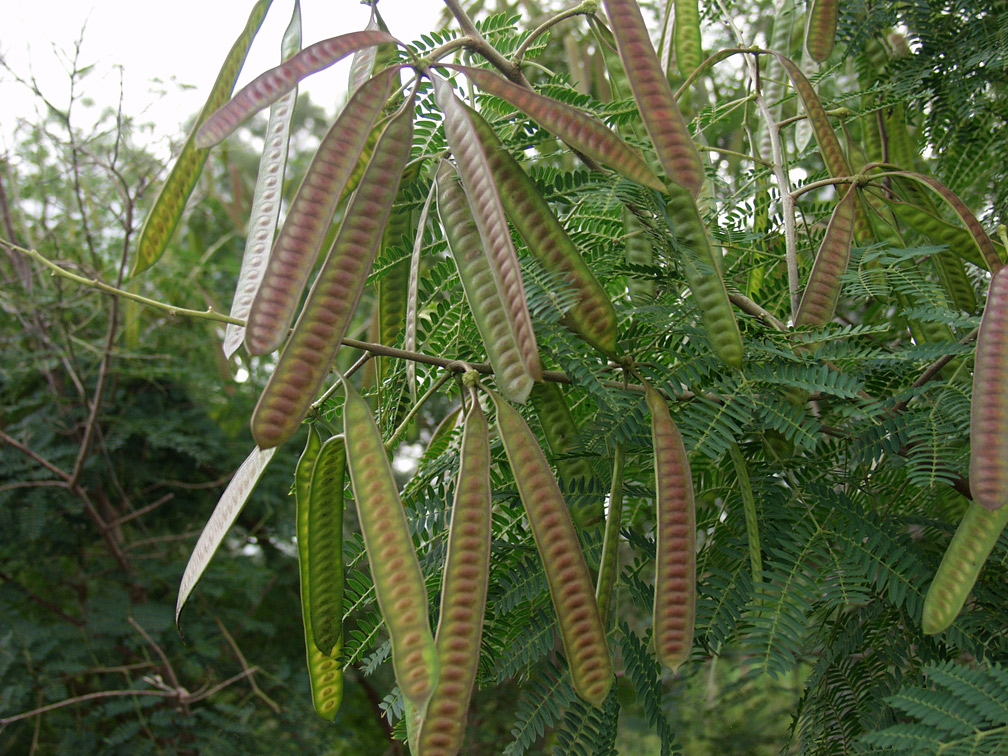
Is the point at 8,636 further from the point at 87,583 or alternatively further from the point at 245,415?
the point at 245,415

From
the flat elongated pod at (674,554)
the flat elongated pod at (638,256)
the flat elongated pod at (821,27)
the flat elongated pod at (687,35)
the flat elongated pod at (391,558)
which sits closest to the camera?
the flat elongated pod at (391,558)

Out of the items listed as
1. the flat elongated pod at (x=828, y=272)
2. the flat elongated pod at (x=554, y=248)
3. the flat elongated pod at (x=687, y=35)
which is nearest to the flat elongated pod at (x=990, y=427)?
the flat elongated pod at (x=828, y=272)

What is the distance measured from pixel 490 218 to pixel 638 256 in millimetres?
332

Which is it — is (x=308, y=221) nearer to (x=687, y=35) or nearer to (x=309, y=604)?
(x=309, y=604)

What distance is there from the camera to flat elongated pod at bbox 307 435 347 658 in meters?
0.72

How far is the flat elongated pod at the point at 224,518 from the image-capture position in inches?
27.9

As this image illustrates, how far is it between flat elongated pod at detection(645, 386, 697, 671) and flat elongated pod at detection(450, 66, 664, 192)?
0.75ft

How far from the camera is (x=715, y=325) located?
733mm

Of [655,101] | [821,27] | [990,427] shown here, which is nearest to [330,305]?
[655,101]

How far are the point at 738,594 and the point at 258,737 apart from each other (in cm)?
193

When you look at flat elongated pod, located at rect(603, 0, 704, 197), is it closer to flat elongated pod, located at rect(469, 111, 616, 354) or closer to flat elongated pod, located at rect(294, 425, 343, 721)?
flat elongated pod, located at rect(469, 111, 616, 354)

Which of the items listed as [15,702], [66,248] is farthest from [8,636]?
[66,248]

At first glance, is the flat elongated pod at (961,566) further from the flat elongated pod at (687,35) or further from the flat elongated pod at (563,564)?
the flat elongated pod at (687,35)

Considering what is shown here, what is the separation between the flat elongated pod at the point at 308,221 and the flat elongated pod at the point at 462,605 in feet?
0.56
